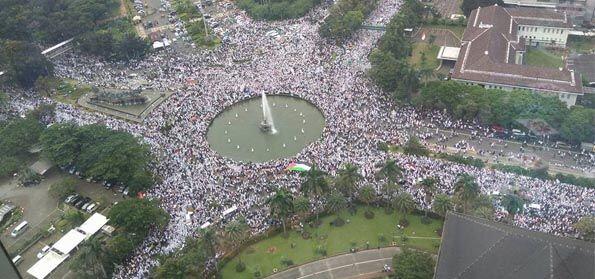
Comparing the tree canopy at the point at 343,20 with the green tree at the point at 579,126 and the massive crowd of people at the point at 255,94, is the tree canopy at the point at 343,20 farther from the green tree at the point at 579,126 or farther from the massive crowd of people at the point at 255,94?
the green tree at the point at 579,126

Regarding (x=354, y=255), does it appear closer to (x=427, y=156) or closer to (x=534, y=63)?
(x=427, y=156)

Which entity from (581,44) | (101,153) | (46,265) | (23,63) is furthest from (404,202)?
(23,63)

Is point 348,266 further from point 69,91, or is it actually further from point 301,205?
point 69,91

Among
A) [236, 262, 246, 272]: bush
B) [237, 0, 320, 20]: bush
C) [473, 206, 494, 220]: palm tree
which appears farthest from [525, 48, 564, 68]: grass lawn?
[236, 262, 246, 272]: bush

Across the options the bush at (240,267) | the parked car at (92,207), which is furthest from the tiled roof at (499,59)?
the parked car at (92,207)

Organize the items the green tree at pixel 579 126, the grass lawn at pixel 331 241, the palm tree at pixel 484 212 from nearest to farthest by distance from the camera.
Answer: the palm tree at pixel 484 212 < the grass lawn at pixel 331 241 < the green tree at pixel 579 126

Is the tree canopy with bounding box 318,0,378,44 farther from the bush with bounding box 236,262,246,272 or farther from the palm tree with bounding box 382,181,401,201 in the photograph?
the bush with bounding box 236,262,246,272

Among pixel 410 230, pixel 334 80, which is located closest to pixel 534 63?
pixel 334 80
